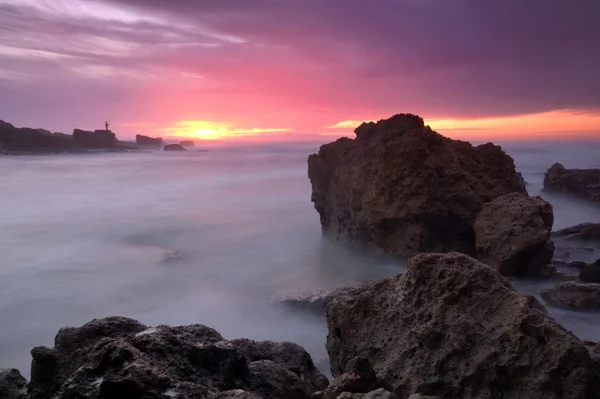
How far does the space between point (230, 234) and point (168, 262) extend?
2.92 meters

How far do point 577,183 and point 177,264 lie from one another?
12.2 metres

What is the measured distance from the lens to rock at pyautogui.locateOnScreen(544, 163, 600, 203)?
14.3 metres

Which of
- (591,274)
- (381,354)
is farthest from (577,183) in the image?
(381,354)

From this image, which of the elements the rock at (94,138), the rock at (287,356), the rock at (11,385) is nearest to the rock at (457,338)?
the rock at (287,356)

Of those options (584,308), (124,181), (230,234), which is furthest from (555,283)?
(124,181)

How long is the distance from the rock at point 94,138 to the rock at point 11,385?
6505 cm

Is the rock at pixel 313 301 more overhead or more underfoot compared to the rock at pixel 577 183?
more underfoot

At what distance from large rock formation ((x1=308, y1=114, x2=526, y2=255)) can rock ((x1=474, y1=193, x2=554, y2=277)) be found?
0.62 metres

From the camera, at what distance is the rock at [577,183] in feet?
46.9

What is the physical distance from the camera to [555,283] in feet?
22.0

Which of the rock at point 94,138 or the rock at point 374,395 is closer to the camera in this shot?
the rock at point 374,395

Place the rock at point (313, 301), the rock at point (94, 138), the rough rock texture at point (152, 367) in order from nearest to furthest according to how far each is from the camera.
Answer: the rough rock texture at point (152, 367) < the rock at point (313, 301) < the rock at point (94, 138)

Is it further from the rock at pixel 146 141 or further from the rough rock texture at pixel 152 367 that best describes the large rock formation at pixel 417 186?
the rock at pixel 146 141

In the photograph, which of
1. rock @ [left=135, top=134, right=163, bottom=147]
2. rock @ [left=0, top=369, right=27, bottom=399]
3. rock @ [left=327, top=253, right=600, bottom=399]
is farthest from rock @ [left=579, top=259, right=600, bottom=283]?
rock @ [left=135, top=134, right=163, bottom=147]
